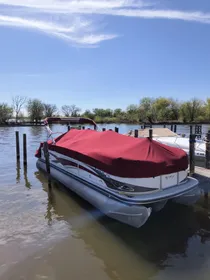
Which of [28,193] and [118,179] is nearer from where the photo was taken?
[118,179]

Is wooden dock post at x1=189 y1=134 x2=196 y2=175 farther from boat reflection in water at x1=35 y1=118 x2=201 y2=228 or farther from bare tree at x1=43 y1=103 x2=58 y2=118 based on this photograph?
bare tree at x1=43 y1=103 x2=58 y2=118

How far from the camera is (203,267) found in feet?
15.2

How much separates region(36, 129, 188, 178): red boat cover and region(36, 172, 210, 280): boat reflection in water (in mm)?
1364

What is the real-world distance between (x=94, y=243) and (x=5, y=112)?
75.0 meters

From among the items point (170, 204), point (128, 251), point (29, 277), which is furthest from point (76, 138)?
point (29, 277)

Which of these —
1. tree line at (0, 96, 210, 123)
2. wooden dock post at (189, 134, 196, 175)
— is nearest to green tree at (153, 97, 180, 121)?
tree line at (0, 96, 210, 123)

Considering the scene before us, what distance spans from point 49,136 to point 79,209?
4391mm

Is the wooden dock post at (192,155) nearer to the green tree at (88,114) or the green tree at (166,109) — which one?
the green tree at (166,109)

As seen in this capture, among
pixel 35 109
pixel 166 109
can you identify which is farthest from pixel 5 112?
pixel 166 109

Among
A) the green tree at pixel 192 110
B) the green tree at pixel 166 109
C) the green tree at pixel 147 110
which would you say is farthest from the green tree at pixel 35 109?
the green tree at pixel 192 110

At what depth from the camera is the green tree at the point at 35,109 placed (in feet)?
260

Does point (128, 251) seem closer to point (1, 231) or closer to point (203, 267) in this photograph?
point (203, 267)

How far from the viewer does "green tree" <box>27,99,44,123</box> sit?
79.1 meters

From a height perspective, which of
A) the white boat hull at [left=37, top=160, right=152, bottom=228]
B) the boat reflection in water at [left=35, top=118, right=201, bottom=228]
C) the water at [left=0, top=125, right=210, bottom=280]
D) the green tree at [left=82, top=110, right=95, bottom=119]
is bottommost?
the water at [left=0, top=125, right=210, bottom=280]
